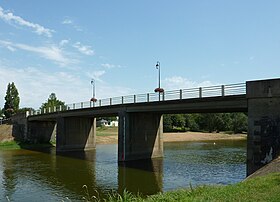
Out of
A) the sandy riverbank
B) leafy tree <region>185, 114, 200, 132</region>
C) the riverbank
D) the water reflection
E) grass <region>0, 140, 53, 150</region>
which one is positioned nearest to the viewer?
the water reflection

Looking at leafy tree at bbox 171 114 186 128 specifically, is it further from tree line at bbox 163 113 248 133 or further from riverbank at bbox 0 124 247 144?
riverbank at bbox 0 124 247 144

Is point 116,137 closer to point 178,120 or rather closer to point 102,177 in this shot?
point 178,120

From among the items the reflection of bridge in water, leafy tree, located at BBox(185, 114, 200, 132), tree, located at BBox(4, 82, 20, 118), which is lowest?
the reflection of bridge in water

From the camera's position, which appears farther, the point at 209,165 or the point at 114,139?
the point at 114,139

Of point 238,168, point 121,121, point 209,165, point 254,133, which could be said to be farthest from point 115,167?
point 254,133

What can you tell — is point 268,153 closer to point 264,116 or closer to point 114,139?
point 264,116

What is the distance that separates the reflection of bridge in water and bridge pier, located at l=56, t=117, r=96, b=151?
17019mm

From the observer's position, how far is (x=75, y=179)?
96.2ft

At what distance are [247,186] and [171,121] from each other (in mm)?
98061

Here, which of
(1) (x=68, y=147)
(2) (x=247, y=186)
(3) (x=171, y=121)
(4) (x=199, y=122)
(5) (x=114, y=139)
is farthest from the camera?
Answer: (4) (x=199, y=122)

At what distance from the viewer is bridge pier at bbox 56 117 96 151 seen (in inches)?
2274

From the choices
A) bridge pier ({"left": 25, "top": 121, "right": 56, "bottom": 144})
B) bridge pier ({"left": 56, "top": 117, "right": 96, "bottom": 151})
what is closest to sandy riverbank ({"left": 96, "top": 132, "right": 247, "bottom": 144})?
bridge pier ({"left": 25, "top": 121, "right": 56, "bottom": 144})

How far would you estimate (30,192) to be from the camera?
24219 mm

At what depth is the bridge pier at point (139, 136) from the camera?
4156 centimetres
